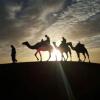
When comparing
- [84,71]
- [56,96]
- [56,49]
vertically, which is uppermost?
[56,49]

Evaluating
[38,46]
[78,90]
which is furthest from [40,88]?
[38,46]

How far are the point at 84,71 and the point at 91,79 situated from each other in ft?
4.47

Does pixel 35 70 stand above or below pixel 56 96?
above

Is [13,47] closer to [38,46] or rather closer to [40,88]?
[38,46]

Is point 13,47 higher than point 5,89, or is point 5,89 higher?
point 13,47

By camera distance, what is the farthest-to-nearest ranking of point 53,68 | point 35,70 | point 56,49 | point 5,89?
1. point 56,49
2. point 53,68
3. point 35,70
4. point 5,89

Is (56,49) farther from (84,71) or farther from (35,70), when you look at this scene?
(35,70)

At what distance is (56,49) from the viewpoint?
38.1 metres

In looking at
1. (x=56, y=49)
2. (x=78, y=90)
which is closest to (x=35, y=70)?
(x=78, y=90)

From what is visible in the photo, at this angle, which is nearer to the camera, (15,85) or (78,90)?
(15,85)

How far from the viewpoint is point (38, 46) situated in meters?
35.7

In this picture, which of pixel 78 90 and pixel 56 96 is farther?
pixel 78 90

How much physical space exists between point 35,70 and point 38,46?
5788mm

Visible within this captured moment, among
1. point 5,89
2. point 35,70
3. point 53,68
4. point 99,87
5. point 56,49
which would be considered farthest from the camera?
point 56,49
